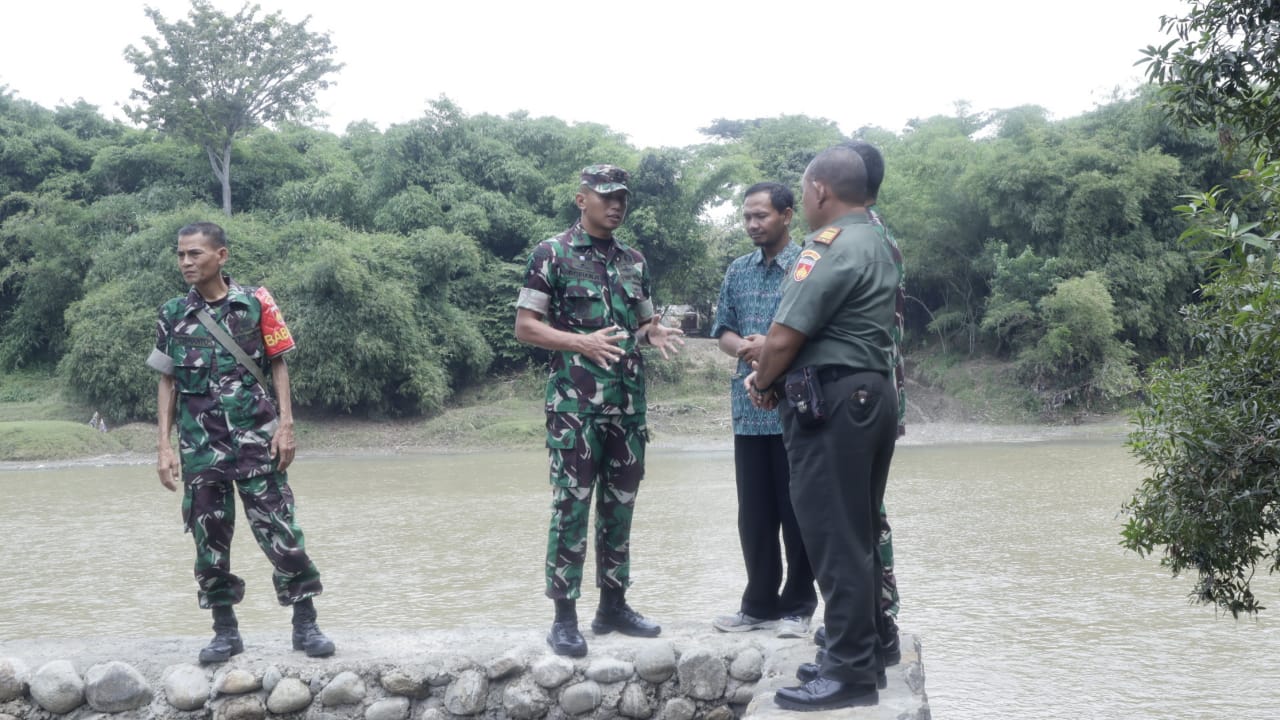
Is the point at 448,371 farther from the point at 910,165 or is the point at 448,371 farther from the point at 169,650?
the point at 169,650

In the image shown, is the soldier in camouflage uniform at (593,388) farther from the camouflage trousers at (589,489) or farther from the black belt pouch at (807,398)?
→ the black belt pouch at (807,398)

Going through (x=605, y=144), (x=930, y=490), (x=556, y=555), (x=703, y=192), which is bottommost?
(x=930, y=490)

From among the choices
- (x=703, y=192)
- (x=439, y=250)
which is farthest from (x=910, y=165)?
(x=439, y=250)

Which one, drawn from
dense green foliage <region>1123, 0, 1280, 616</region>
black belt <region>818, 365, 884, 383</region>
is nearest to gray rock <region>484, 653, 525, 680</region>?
black belt <region>818, 365, 884, 383</region>

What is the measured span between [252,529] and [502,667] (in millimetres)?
A: 1025

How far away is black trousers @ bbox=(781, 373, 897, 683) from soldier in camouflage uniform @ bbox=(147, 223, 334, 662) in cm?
190

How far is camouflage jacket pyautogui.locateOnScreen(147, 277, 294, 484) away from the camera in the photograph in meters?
3.64

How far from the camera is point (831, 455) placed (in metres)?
2.79

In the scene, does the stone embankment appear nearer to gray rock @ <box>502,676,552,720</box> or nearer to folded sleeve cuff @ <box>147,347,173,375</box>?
gray rock @ <box>502,676,552,720</box>

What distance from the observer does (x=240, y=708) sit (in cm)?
351

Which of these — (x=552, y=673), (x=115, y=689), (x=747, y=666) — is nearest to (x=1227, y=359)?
(x=747, y=666)

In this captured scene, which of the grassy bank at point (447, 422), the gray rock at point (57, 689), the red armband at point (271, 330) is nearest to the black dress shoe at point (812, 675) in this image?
the red armband at point (271, 330)

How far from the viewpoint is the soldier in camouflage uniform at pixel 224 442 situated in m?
3.64

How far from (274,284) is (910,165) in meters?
16.7
